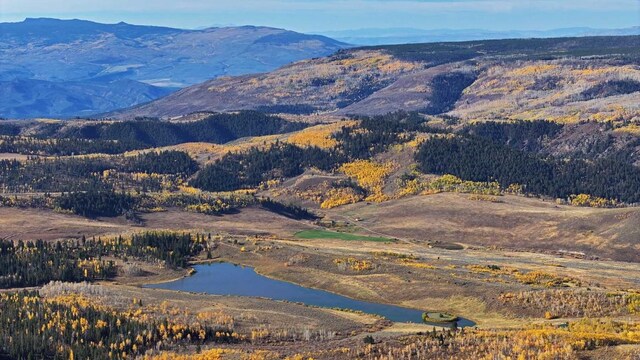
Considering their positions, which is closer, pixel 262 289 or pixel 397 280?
pixel 262 289

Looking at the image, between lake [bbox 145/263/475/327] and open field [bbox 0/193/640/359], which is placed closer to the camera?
open field [bbox 0/193/640/359]

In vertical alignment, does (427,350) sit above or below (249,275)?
above

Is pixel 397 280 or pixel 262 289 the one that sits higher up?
pixel 397 280

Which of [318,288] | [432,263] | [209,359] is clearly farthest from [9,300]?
[432,263]

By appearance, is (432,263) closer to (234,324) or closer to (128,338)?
(234,324)

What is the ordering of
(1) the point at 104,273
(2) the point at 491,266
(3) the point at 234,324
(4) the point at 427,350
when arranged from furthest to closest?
(2) the point at 491,266, (1) the point at 104,273, (3) the point at 234,324, (4) the point at 427,350

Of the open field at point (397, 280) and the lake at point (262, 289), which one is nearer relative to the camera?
the open field at point (397, 280)

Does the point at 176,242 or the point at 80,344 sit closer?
the point at 80,344

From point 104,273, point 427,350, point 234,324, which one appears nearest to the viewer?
point 427,350
